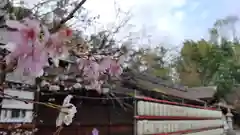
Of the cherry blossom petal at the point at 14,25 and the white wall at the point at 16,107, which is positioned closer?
the cherry blossom petal at the point at 14,25

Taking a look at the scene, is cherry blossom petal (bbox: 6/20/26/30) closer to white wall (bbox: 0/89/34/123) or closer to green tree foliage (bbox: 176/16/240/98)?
white wall (bbox: 0/89/34/123)

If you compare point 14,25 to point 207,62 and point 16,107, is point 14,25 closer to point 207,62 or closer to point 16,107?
point 16,107

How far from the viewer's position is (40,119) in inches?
105

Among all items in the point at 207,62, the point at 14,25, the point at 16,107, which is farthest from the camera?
the point at 207,62

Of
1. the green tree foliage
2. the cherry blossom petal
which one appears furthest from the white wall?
the green tree foliage

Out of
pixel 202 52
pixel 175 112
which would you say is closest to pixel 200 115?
pixel 175 112

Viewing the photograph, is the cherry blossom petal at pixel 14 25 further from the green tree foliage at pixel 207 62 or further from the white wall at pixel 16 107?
the green tree foliage at pixel 207 62

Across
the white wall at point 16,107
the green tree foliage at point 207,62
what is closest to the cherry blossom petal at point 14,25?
the white wall at point 16,107

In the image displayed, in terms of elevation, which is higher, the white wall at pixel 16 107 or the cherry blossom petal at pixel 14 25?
the cherry blossom petal at pixel 14 25

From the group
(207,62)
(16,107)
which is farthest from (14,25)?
(207,62)

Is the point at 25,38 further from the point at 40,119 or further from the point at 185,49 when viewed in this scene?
the point at 185,49

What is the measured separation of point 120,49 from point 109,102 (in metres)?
2.42

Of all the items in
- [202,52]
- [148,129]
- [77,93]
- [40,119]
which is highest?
[202,52]

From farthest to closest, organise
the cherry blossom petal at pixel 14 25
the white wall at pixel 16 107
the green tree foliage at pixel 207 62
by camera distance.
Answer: the green tree foliage at pixel 207 62 < the white wall at pixel 16 107 < the cherry blossom petal at pixel 14 25
